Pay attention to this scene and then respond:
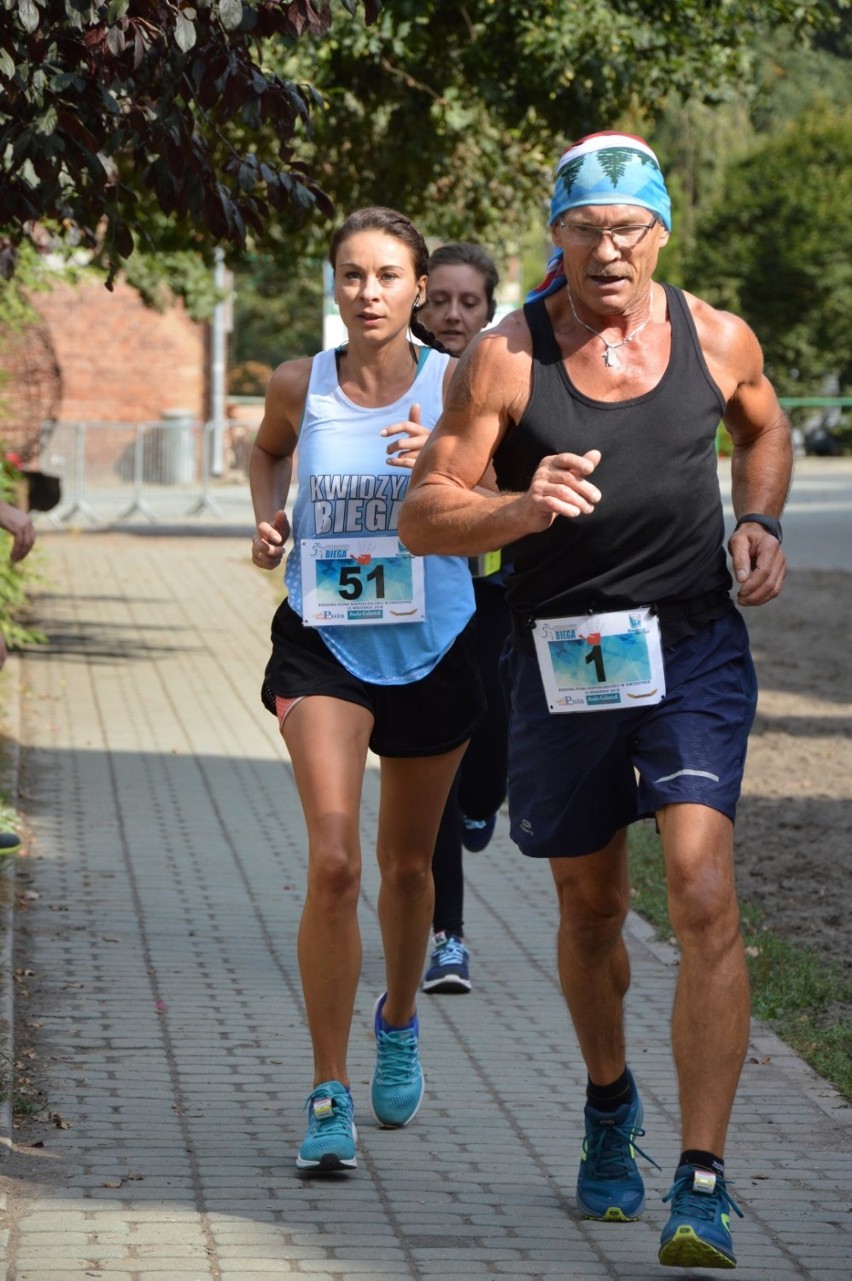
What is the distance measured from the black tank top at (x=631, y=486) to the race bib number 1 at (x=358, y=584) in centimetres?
62

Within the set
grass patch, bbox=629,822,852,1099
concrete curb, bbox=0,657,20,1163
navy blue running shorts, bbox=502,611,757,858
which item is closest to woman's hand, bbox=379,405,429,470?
navy blue running shorts, bbox=502,611,757,858

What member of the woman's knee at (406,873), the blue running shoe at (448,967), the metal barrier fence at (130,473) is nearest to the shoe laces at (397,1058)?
the woman's knee at (406,873)

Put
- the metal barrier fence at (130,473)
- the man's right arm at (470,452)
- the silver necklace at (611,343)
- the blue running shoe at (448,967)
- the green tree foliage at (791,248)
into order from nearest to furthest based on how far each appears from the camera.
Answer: the man's right arm at (470,452), the silver necklace at (611,343), the blue running shoe at (448,967), the metal barrier fence at (130,473), the green tree foliage at (791,248)

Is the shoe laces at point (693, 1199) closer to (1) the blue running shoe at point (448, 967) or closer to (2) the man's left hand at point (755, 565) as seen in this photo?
(2) the man's left hand at point (755, 565)

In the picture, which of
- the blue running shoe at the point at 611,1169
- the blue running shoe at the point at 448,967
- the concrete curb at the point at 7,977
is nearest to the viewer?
the blue running shoe at the point at 611,1169

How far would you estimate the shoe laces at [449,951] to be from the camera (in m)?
6.17

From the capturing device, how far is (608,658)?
151 inches

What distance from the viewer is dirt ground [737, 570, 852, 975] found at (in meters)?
7.43

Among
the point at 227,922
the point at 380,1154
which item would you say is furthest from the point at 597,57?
the point at 380,1154

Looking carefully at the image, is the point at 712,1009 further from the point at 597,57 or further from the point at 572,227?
the point at 597,57

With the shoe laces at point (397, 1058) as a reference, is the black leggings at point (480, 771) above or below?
above

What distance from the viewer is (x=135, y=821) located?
8789mm

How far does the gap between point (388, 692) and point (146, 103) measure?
A: 198cm

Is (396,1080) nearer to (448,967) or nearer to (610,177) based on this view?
(448,967)
